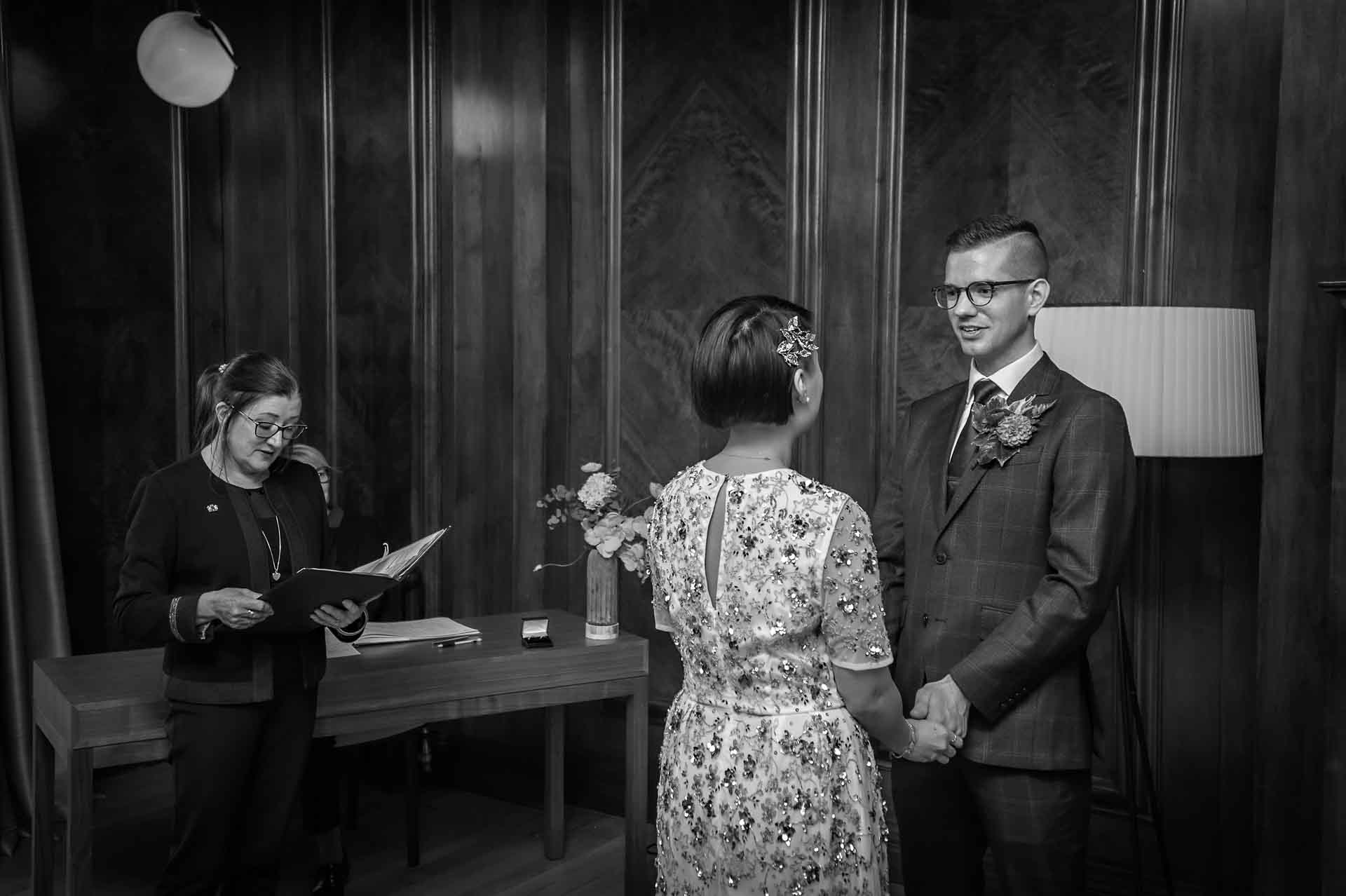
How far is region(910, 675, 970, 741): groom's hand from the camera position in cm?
220

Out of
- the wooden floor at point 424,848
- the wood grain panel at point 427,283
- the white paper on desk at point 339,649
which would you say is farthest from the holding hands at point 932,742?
the wood grain panel at point 427,283

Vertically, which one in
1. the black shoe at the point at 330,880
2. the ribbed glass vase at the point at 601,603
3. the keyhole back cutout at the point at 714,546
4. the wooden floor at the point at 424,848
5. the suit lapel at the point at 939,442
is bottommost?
the wooden floor at the point at 424,848

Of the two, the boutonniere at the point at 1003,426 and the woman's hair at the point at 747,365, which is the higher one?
the woman's hair at the point at 747,365

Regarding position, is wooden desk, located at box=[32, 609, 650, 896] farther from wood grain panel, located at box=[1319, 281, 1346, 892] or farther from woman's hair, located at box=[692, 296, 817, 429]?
wood grain panel, located at box=[1319, 281, 1346, 892]

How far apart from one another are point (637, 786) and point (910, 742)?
5.16 feet

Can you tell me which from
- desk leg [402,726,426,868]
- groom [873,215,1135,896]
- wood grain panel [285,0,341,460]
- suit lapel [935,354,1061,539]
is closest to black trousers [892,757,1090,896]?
groom [873,215,1135,896]

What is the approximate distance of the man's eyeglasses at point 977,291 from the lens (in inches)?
90.7

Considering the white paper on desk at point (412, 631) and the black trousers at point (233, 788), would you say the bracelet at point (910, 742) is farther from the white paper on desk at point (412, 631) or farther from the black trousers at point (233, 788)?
the white paper on desk at point (412, 631)

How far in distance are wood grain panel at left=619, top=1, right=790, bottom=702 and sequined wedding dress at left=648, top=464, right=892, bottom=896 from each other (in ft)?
6.43

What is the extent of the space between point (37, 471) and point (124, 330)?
655mm

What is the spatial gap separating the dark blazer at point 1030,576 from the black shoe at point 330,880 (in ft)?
6.13

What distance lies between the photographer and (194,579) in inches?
99.7

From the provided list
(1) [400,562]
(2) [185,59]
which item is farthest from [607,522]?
(2) [185,59]

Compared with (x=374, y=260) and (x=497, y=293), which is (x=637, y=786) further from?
(x=374, y=260)
